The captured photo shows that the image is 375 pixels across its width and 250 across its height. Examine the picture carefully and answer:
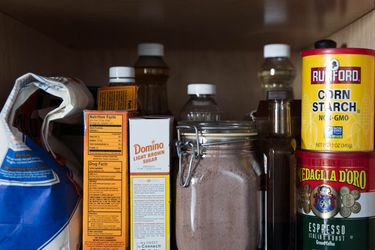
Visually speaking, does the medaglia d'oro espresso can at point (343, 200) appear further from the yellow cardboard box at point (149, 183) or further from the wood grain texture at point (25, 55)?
the wood grain texture at point (25, 55)

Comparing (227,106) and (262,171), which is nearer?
(262,171)

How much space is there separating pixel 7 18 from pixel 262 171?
18.5 inches

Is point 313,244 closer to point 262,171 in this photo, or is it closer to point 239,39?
point 262,171

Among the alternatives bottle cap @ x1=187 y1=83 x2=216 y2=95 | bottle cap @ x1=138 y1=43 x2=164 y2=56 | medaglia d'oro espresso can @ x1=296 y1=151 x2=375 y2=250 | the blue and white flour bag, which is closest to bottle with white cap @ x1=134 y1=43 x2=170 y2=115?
bottle cap @ x1=138 y1=43 x2=164 y2=56

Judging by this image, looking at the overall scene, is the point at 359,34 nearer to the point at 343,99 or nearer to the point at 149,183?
the point at 343,99

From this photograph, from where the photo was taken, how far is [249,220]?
58cm

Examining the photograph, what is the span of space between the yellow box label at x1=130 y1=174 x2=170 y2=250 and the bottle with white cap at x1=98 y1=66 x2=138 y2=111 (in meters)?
0.13

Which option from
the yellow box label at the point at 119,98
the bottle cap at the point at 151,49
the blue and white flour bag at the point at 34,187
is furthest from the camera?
the bottle cap at the point at 151,49

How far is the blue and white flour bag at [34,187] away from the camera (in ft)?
1.84

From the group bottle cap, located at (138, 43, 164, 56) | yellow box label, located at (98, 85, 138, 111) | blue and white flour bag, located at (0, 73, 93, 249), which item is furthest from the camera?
bottle cap, located at (138, 43, 164, 56)

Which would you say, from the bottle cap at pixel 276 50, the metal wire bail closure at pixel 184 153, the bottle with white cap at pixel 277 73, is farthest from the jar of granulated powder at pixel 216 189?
the bottle with white cap at pixel 277 73

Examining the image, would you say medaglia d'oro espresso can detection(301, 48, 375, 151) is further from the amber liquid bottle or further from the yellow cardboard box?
the yellow cardboard box

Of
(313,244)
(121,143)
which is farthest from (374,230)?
(121,143)

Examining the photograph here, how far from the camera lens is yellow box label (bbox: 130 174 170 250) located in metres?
0.58
